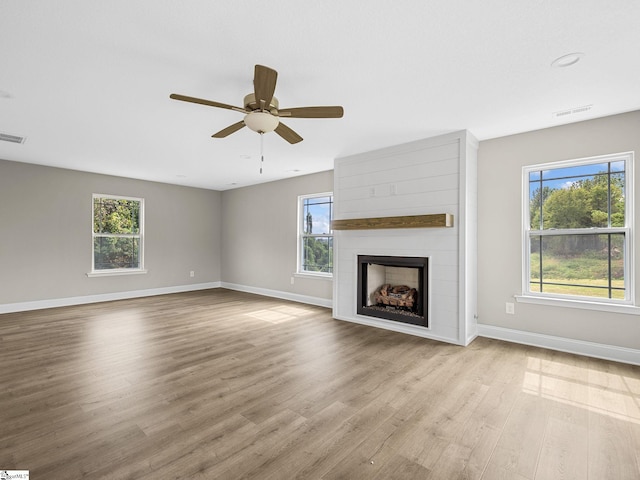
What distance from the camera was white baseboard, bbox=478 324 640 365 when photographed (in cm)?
315

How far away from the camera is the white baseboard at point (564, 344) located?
315 centimetres

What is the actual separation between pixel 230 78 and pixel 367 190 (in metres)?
2.51

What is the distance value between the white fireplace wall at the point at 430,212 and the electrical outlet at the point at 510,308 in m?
0.35

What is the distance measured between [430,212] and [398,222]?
40 cm

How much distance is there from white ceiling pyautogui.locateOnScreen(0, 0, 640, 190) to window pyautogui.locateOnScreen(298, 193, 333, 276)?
2262 mm

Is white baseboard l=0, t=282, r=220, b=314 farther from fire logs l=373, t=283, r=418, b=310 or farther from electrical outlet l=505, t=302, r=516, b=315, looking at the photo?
electrical outlet l=505, t=302, r=516, b=315

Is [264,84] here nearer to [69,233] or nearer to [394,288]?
[394,288]

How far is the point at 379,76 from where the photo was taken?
252cm

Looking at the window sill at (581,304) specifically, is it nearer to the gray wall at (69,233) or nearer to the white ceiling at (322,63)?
the white ceiling at (322,63)

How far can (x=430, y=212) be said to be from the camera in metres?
3.95

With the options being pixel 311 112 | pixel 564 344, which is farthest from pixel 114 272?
pixel 564 344

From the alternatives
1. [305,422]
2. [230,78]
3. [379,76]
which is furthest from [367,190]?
[305,422]

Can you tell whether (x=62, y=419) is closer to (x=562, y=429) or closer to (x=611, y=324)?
(x=562, y=429)

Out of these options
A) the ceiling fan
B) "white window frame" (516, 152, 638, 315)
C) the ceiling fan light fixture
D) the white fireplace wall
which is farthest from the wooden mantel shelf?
the ceiling fan light fixture
